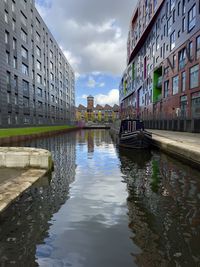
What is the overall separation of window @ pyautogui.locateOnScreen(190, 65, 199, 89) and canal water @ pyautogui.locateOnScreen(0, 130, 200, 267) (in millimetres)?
26093

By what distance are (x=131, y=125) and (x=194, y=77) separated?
44.8 ft

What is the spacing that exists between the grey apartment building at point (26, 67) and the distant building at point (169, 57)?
2570cm

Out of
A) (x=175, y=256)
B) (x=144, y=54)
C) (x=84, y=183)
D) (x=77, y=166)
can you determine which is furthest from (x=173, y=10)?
(x=175, y=256)

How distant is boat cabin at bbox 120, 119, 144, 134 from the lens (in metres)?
26.9

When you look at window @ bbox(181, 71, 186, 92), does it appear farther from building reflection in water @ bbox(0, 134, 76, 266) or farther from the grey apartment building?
building reflection in water @ bbox(0, 134, 76, 266)

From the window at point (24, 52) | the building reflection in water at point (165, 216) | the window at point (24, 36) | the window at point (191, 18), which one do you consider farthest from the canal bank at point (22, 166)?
the window at point (24, 36)

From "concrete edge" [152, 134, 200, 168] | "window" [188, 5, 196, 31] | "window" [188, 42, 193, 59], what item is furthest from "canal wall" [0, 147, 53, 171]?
"window" [188, 5, 196, 31]

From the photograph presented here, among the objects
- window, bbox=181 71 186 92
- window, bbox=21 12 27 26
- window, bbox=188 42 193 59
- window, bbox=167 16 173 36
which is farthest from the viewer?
window, bbox=21 12 27 26

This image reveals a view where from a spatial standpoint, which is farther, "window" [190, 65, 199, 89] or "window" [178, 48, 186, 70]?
"window" [178, 48, 186, 70]

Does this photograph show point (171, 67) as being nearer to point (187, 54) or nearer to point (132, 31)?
point (187, 54)

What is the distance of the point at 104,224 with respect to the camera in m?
6.18

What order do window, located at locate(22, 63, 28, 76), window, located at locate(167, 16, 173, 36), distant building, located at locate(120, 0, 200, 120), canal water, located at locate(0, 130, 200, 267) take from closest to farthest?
canal water, located at locate(0, 130, 200, 267) → distant building, located at locate(120, 0, 200, 120) → window, located at locate(167, 16, 173, 36) → window, located at locate(22, 63, 28, 76)

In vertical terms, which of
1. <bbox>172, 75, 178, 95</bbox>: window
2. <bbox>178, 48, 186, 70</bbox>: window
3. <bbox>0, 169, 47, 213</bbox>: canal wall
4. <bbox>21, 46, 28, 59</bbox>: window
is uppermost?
<bbox>21, 46, 28, 59</bbox>: window

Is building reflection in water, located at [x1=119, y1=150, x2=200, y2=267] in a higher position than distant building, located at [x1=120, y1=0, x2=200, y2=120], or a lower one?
lower
